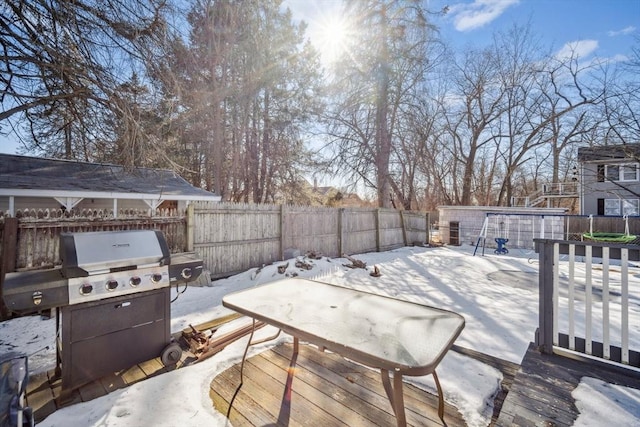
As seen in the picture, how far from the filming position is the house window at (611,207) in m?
14.8

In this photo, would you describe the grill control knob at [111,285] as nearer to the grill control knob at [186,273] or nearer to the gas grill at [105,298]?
the gas grill at [105,298]

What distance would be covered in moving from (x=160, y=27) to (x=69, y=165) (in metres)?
8.03

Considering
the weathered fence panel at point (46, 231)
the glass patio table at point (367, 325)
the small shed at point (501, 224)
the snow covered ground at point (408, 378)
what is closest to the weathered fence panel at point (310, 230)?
Result: the snow covered ground at point (408, 378)

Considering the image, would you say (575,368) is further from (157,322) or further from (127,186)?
(127,186)

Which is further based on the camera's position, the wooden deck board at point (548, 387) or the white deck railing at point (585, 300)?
→ the white deck railing at point (585, 300)

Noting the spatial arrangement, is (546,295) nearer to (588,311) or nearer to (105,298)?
(588,311)

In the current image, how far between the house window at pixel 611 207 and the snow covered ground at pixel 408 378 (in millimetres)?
12622

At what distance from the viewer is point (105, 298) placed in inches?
91.0

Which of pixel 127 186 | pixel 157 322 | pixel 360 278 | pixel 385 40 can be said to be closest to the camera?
pixel 157 322

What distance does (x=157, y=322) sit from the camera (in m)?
2.61

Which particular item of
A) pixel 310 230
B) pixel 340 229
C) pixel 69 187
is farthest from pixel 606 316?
pixel 69 187

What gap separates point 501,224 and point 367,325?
45.1 ft

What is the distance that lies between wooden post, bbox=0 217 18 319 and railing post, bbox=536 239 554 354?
238 inches

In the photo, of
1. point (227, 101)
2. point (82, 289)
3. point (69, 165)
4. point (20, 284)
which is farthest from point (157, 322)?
point (227, 101)
